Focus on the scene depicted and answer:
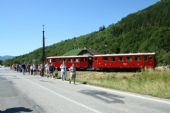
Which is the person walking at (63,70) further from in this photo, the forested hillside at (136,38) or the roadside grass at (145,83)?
the forested hillside at (136,38)

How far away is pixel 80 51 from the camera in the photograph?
93.4 metres

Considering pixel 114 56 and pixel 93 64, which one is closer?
pixel 114 56

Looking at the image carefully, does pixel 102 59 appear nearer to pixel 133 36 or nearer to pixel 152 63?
pixel 152 63

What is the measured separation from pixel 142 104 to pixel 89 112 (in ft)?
9.35

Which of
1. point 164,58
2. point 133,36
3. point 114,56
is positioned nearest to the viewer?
point 114,56

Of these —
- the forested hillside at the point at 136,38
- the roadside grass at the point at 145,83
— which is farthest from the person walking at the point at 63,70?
the forested hillside at the point at 136,38

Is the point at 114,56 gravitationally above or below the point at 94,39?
below

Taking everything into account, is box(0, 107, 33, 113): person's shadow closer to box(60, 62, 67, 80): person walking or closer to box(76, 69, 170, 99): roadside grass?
box(76, 69, 170, 99): roadside grass

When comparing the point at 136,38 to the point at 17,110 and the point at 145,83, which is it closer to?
the point at 145,83

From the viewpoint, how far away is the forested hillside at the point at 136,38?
101 meters

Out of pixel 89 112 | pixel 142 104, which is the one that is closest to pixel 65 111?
pixel 89 112

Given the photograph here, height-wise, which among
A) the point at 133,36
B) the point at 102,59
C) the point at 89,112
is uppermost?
the point at 133,36

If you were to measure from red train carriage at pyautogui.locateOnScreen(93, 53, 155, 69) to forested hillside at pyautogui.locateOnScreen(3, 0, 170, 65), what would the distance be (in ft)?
84.0

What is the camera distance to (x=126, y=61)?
1953 inches
